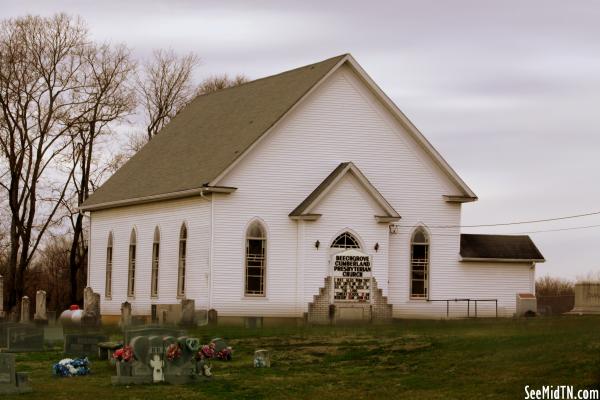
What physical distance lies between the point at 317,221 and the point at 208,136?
820cm

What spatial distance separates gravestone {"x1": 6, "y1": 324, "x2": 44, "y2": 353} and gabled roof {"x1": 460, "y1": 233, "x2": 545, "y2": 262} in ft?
67.6

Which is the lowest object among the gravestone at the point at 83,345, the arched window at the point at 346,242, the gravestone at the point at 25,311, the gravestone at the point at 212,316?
the gravestone at the point at 83,345

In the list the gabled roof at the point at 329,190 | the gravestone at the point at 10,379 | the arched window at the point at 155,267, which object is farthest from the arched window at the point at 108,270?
the gravestone at the point at 10,379

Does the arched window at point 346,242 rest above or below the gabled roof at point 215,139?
below

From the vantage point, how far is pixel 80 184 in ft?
258

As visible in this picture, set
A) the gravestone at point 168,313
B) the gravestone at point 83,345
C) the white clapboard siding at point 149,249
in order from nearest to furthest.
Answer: the gravestone at point 83,345 < the gravestone at point 168,313 < the white clapboard siding at point 149,249

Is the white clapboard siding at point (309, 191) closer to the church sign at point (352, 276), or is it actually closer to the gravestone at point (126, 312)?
the church sign at point (352, 276)

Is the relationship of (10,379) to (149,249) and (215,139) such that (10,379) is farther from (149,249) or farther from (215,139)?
(149,249)

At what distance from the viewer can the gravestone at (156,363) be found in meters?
30.2

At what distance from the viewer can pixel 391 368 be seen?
104ft

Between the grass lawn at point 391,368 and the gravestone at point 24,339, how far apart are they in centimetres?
115

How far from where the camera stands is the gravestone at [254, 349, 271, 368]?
33.2 meters

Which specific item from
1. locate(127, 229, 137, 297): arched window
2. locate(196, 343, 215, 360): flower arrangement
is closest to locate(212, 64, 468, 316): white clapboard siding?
locate(127, 229, 137, 297): arched window

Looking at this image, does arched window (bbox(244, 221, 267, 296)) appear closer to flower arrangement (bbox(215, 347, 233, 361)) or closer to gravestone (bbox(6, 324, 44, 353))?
gravestone (bbox(6, 324, 44, 353))
